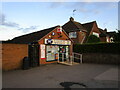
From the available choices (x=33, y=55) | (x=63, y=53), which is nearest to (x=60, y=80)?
(x=33, y=55)

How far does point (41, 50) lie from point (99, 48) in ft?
24.7

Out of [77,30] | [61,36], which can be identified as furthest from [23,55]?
[77,30]

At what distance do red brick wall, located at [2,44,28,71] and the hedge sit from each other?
8203 mm

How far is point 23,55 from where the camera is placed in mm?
9414

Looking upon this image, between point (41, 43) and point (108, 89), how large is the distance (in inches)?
323

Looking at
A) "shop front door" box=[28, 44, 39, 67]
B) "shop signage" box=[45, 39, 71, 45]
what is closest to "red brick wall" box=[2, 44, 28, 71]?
"shop front door" box=[28, 44, 39, 67]

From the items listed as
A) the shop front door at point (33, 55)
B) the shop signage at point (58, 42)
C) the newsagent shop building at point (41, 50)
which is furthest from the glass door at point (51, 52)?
the shop front door at point (33, 55)

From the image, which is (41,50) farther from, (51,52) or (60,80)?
(60,80)

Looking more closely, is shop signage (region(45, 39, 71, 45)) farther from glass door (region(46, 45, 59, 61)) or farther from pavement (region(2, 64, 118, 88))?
pavement (region(2, 64, 118, 88))

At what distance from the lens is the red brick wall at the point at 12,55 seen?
821cm

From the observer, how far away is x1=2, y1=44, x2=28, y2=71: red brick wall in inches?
323

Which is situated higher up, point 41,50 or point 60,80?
point 41,50

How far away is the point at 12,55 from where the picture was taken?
8656 mm

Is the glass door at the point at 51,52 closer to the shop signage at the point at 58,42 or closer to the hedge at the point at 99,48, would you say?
the shop signage at the point at 58,42
